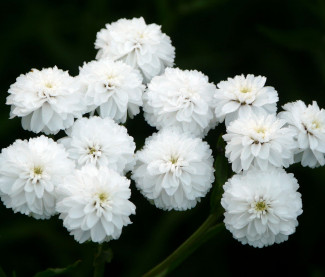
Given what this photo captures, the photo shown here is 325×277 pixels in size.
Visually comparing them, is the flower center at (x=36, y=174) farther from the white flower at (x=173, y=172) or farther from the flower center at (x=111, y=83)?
the flower center at (x=111, y=83)

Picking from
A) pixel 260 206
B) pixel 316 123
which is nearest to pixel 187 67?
pixel 316 123

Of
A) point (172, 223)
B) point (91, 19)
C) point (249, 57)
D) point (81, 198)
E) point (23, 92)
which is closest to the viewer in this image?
point (81, 198)

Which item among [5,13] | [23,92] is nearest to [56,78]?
[23,92]

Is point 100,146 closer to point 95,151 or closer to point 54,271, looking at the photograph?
point 95,151

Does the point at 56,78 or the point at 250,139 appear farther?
the point at 56,78

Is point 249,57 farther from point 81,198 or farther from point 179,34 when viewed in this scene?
point 81,198

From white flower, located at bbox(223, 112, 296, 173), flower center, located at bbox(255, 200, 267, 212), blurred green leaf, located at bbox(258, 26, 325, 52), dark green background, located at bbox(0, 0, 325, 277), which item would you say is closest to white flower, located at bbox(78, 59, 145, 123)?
white flower, located at bbox(223, 112, 296, 173)
